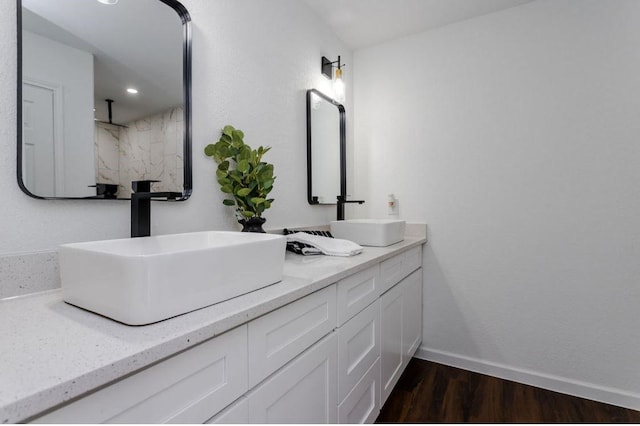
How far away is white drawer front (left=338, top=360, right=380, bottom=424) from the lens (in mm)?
1179

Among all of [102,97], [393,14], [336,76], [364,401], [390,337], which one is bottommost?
[364,401]

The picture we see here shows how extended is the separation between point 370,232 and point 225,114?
95 centimetres

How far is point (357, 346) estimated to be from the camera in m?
1.26

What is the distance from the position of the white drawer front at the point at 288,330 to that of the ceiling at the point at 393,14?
5.70 feet

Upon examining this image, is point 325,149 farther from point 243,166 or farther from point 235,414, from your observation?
point 235,414

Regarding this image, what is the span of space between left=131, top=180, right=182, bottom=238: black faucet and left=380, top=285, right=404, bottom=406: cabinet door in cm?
103

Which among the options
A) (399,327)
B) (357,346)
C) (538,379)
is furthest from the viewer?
(538,379)

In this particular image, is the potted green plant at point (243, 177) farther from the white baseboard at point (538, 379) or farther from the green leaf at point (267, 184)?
the white baseboard at point (538, 379)

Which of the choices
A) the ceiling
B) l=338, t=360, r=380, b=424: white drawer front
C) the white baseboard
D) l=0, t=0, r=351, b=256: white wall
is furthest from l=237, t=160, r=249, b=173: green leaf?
the white baseboard

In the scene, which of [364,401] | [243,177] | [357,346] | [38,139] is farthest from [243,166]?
[364,401]

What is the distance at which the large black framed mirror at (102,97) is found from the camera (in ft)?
2.80

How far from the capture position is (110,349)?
1.69ft

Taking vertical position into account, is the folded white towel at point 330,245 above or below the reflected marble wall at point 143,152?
below

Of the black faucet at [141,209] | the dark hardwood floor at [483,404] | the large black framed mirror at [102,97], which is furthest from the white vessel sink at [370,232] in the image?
the black faucet at [141,209]
